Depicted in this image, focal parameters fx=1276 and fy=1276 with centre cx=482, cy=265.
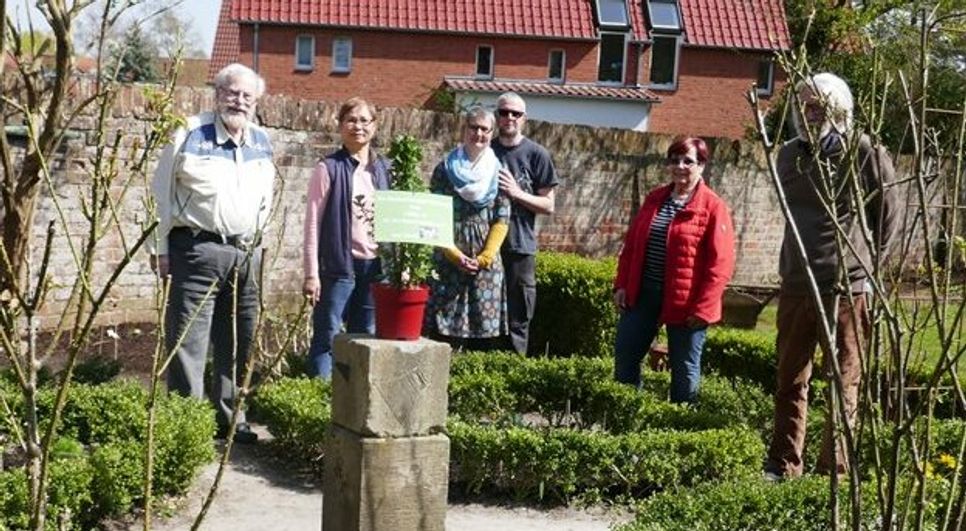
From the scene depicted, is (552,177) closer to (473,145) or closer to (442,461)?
(473,145)

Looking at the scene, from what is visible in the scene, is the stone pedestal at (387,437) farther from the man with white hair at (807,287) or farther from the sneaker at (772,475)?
the sneaker at (772,475)

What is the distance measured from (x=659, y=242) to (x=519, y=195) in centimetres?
126

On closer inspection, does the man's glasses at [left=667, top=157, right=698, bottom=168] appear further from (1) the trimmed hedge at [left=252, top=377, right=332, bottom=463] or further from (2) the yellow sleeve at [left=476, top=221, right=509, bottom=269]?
(1) the trimmed hedge at [left=252, top=377, right=332, bottom=463]

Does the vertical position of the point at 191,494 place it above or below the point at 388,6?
below

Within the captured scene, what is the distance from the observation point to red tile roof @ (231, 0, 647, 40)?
95.8 ft

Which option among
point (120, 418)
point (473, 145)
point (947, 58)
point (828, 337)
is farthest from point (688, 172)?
point (947, 58)

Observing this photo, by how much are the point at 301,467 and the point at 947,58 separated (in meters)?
15.8

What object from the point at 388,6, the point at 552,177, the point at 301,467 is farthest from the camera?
the point at 388,6

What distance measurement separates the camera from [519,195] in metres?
7.71

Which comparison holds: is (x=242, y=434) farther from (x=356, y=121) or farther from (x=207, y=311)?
(x=356, y=121)

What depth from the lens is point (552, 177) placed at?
26.1 ft

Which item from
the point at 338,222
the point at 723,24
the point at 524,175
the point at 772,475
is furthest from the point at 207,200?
the point at 723,24

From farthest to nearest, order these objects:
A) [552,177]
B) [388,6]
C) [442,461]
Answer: [388,6], [552,177], [442,461]

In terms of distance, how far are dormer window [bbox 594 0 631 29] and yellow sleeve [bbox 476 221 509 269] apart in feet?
78.9
